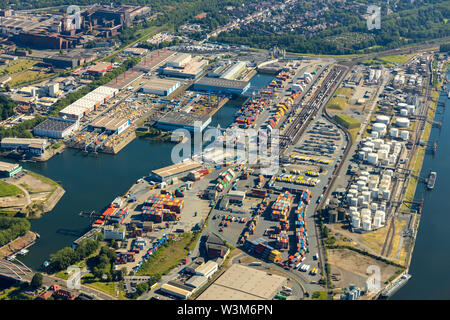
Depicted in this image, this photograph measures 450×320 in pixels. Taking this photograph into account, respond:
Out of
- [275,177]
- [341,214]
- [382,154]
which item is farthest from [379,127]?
[341,214]

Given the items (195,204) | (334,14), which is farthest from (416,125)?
(334,14)

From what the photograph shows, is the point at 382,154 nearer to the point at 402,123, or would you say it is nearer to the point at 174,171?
the point at 402,123

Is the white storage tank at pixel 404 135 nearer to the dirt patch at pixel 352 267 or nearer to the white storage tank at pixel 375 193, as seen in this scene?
the white storage tank at pixel 375 193

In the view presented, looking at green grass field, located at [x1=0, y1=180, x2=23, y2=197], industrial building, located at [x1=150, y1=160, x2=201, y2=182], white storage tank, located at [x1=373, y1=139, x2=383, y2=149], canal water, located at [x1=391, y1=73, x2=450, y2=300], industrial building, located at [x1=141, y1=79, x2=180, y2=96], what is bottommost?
canal water, located at [x1=391, y1=73, x2=450, y2=300]

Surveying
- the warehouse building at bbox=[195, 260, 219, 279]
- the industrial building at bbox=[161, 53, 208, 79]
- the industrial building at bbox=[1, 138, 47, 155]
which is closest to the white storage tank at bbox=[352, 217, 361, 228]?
the warehouse building at bbox=[195, 260, 219, 279]

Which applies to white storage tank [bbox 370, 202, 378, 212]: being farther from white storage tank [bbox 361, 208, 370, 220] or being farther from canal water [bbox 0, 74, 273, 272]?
canal water [bbox 0, 74, 273, 272]

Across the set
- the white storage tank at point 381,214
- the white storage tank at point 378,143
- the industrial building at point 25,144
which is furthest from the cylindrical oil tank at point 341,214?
the industrial building at point 25,144
